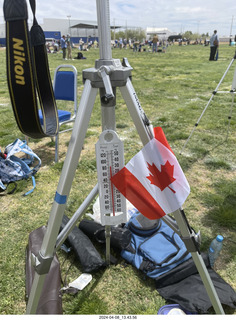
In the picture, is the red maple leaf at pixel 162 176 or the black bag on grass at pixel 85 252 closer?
the red maple leaf at pixel 162 176

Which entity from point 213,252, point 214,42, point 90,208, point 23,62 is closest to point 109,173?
point 23,62

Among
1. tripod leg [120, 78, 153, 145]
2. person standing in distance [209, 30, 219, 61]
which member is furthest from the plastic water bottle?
person standing in distance [209, 30, 219, 61]

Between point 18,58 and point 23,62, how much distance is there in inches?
1.1

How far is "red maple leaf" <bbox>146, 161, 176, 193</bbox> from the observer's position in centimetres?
133

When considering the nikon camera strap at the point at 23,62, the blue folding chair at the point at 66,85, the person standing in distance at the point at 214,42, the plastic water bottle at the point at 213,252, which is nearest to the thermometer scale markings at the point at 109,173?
the nikon camera strap at the point at 23,62

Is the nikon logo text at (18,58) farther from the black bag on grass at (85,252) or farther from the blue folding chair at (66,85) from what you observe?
the blue folding chair at (66,85)

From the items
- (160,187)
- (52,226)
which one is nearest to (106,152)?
(160,187)

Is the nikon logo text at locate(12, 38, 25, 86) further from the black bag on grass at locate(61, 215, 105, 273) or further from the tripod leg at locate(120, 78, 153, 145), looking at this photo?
the black bag on grass at locate(61, 215, 105, 273)

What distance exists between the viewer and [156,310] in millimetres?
1934

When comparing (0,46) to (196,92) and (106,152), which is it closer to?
(196,92)

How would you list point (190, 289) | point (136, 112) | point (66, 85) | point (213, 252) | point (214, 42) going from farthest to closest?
1. point (214, 42)
2. point (66, 85)
3. point (213, 252)
4. point (190, 289)
5. point (136, 112)

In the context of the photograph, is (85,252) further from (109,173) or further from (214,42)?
(214,42)

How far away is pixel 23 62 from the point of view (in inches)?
43.3

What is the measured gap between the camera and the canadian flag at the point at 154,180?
1309mm
